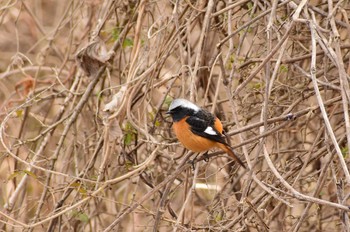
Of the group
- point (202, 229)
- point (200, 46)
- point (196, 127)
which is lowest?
point (202, 229)

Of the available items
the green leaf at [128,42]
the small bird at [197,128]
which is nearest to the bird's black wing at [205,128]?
the small bird at [197,128]

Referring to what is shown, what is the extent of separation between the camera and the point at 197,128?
4.64 meters

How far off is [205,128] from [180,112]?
0.19 metres

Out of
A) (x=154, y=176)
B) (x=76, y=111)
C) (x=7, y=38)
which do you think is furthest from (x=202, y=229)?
(x=7, y=38)

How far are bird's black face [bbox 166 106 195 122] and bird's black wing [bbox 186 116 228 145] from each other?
0.15 feet

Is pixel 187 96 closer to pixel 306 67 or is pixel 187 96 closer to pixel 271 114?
pixel 271 114

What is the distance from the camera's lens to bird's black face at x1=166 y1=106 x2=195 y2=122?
178 inches

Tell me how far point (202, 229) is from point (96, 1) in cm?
226

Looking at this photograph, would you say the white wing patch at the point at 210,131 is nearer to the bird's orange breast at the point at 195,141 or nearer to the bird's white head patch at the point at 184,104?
the bird's orange breast at the point at 195,141

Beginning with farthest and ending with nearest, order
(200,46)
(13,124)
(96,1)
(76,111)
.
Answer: (13,124)
(96,1)
(76,111)
(200,46)

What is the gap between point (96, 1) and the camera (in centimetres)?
571

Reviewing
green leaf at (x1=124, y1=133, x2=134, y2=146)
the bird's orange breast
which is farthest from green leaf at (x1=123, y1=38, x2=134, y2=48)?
the bird's orange breast

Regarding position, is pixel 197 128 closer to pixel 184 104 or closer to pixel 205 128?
pixel 205 128

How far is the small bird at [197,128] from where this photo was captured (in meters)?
4.45
